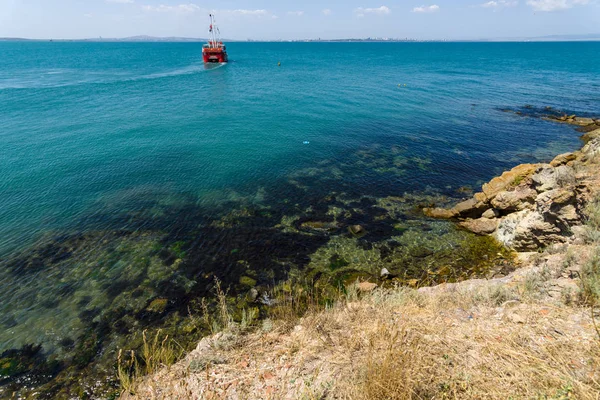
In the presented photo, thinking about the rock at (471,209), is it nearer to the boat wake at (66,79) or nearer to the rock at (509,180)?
the rock at (509,180)

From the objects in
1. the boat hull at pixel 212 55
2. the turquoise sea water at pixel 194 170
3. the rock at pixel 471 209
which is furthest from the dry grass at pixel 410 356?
the boat hull at pixel 212 55

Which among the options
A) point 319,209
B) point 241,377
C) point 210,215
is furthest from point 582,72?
point 241,377

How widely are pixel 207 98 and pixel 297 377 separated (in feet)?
168

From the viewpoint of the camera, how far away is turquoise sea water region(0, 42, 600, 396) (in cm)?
1450

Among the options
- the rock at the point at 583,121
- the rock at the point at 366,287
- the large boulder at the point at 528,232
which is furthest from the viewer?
the rock at the point at 583,121

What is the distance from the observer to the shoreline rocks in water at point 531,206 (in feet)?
44.8

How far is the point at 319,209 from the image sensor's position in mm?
20125

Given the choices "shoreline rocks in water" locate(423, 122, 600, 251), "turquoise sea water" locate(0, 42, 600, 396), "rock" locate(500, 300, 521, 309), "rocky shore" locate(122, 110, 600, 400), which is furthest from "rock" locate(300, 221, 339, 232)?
"rock" locate(500, 300, 521, 309)

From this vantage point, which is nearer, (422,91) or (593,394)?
(593,394)

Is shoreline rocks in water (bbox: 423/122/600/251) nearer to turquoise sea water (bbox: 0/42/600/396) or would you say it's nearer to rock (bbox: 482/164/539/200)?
rock (bbox: 482/164/539/200)

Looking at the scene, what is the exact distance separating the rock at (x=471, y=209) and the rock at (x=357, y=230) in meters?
6.36

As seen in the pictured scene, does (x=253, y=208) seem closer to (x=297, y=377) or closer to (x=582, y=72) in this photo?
(x=297, y=377)

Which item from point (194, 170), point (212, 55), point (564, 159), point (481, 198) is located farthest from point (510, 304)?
point (212, 55)

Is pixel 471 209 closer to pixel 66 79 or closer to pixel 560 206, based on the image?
pixel 560 206
